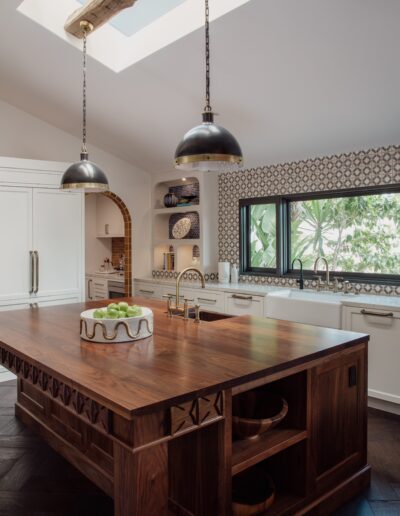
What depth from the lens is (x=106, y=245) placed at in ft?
25.3

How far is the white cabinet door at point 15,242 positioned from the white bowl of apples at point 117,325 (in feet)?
8.24

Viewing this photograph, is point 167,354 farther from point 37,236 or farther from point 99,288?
point 99,288

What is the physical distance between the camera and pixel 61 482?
2.66 metres

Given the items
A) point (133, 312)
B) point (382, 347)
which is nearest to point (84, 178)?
point (133, 312)

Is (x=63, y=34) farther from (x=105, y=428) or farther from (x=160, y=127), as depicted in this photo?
(x=105, y=428)

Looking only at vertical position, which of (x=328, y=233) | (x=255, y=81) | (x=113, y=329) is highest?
(x=255, y=81)

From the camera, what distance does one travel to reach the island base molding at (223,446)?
1.57 m

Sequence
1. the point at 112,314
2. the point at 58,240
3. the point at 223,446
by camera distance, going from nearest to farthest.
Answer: the point at 223,446 → the point at 112,314 → the point at 58,240

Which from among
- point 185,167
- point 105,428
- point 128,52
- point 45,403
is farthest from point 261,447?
point 128,52

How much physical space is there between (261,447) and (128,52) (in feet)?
11.1

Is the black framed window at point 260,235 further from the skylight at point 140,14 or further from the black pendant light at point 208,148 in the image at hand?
the black pendant light at point 208,148

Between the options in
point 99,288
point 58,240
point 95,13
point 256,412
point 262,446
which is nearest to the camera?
point 262,446

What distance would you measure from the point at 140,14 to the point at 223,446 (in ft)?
11.2

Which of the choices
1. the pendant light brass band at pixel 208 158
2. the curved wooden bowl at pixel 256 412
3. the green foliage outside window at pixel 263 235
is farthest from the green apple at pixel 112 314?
the green foliage outside window at pixel 263 235
